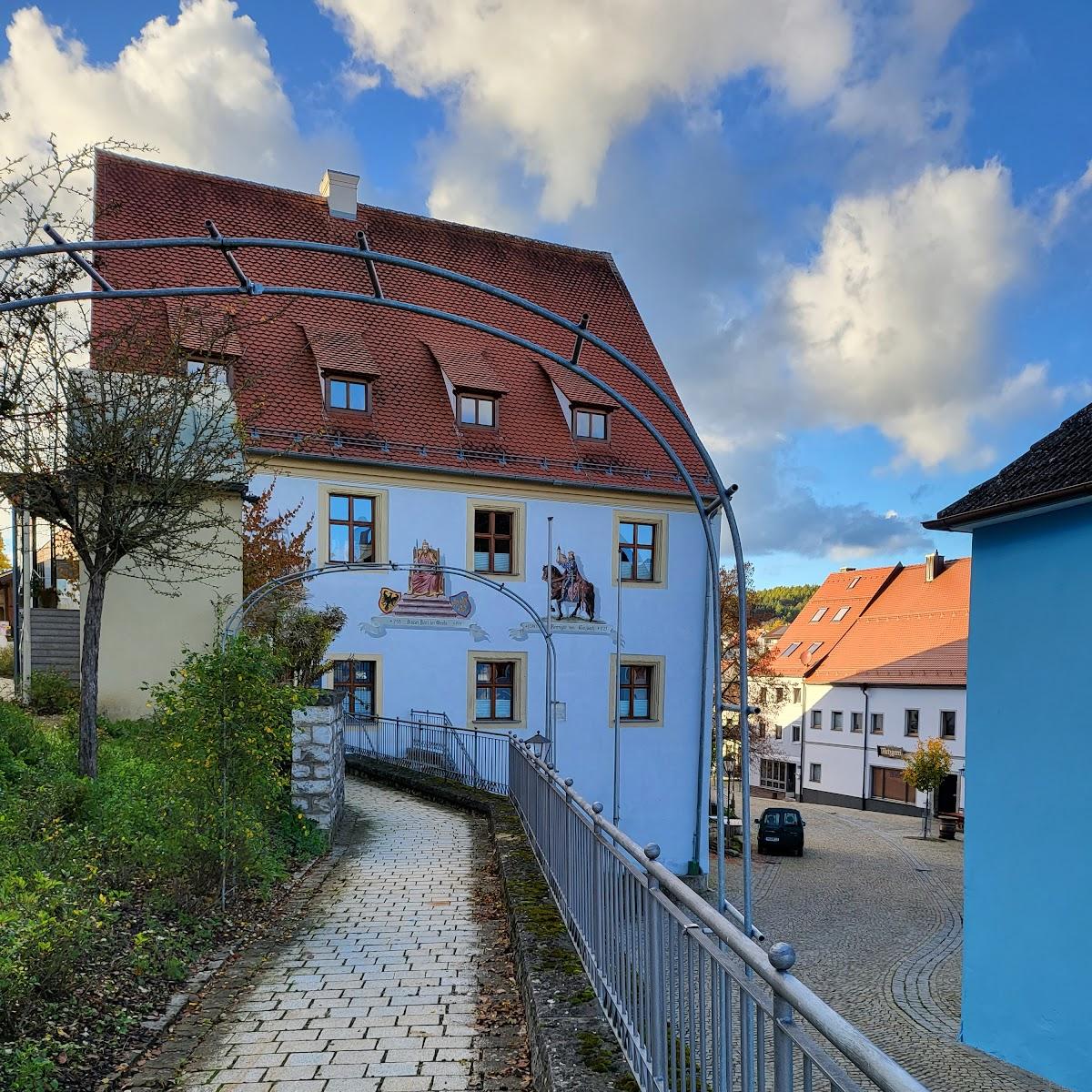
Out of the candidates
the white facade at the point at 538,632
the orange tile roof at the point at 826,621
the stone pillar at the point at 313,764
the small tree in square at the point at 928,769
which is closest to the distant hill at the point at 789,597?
the orange tile roof at the point at 826,621

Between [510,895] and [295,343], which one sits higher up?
[295,343]

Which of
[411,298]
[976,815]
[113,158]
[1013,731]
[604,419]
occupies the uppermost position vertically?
[113,158]

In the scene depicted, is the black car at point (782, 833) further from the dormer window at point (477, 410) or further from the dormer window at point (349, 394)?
the dormer window at point (349, 394)

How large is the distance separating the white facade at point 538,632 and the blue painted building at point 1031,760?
847cm

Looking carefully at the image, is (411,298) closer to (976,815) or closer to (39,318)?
(39,318)

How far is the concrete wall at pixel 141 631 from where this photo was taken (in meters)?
13.3

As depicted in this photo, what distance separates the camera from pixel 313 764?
1016 centimetres

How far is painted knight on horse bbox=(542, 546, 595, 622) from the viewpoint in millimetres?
21516

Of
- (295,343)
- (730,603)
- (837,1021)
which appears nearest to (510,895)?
(837,1021)

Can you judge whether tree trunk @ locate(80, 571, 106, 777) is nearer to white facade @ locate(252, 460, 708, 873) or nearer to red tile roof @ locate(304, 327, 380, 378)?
white facade @ locate(252, 460, 708, 873)

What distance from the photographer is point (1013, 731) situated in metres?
11.3

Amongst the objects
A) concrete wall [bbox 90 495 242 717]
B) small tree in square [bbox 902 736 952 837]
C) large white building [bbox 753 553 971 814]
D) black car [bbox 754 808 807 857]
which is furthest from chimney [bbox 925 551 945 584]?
concrete wall [bbox 90 495 242 717]

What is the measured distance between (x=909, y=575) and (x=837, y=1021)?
4618 cm

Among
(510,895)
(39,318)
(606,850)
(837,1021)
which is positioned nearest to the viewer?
(837,1021)
